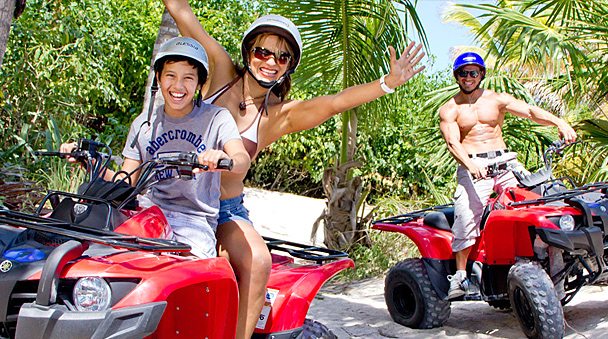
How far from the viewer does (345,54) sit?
7000mm

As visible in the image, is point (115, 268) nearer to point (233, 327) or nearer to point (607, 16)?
point (233, 327)

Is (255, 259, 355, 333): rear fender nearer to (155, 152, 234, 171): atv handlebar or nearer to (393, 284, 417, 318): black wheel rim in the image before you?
(155, 152, 234, 171): atv handlebar

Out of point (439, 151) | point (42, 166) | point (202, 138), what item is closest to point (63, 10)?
point (42, 166)

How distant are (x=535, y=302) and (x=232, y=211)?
7.96ft

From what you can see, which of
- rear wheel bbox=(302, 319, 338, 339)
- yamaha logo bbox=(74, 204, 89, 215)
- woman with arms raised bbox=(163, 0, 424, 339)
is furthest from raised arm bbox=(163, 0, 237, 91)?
rear wheel bbox=(302, 319, 338, 339)

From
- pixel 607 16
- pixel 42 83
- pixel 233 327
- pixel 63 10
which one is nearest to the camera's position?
pixel 233 327

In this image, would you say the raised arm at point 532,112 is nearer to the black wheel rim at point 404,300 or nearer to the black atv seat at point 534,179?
the black atv seat at point 534,179

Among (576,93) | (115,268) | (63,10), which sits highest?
(63,10)

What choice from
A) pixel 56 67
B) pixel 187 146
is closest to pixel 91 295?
pixel 187 146

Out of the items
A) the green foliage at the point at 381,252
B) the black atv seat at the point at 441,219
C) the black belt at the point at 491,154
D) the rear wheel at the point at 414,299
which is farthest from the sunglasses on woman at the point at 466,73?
the green foliage at the point at 381,252

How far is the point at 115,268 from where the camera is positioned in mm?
1962

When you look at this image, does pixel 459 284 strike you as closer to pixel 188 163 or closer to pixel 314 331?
pixel 314 331

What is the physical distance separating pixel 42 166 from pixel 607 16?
6.90 metres

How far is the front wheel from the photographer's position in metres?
4.20
